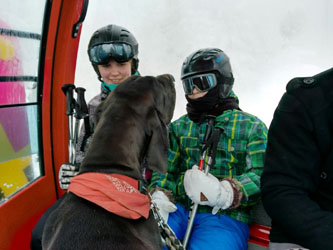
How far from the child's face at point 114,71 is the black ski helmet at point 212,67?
427 millimetres

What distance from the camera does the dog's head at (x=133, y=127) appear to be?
39.0 inches

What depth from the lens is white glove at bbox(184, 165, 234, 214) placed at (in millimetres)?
1304

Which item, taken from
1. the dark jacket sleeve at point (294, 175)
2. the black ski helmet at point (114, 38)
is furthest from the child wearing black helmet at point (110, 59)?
the dark jacket sleeve at point (294, 175)

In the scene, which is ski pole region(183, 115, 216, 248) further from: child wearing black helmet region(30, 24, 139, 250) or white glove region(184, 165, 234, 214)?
child wearing black helmet region(30, 24, 139, 250)

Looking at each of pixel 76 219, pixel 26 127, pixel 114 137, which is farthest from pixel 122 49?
pixel 76 219

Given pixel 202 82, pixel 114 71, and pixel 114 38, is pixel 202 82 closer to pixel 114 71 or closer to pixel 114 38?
pixel 114 71

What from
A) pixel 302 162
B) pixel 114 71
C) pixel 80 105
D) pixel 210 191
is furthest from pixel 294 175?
pixel 114 71

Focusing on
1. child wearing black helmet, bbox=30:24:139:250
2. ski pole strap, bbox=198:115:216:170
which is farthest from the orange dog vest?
child wearing black helmet, bbox=30:24:139:250

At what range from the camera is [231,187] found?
4.37 feet

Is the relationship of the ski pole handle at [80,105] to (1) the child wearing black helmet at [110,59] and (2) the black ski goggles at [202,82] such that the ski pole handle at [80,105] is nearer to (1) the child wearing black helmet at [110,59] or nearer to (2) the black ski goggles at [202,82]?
(1) the child wearing black helmet at [110,59]

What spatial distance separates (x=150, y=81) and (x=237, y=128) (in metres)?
0.59

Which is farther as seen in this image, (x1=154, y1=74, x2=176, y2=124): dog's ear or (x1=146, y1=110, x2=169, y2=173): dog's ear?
(x1=154, y1=74, x2=176, y2=124): dog's ear

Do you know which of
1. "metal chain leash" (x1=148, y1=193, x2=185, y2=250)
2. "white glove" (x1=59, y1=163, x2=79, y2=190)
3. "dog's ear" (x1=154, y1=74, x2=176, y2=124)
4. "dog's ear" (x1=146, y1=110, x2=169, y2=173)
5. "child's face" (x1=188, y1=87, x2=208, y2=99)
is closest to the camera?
"metal chain leash" (x1=148, y1=193, x2=185, y2=250)

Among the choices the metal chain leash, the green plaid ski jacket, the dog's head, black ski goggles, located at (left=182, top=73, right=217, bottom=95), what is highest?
black ski goggles, located at (left=182, top=73, right=217, bottom=95)
